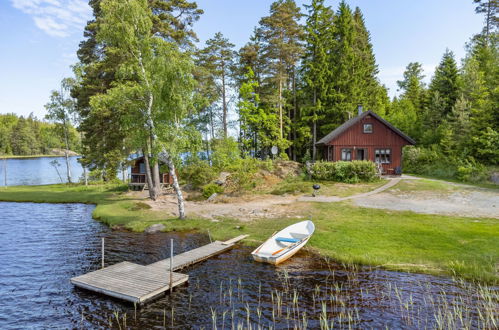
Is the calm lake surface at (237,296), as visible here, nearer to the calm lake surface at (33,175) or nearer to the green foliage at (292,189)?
the green foliage at (292,189)

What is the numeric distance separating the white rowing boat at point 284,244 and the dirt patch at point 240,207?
387cm

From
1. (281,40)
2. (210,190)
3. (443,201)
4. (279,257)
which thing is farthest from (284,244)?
(281,40)

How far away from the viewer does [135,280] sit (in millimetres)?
11383

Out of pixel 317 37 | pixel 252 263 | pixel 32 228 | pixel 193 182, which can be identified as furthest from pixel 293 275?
pixel 317 37

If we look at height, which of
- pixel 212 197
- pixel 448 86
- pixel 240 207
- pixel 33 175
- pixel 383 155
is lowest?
pixel 240 207

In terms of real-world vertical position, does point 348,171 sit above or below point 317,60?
below

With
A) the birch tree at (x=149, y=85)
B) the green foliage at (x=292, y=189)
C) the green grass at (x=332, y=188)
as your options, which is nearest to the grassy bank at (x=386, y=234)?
the green grass at (x=332, y=188)

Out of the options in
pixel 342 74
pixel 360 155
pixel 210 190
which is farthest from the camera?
pixel 342 74

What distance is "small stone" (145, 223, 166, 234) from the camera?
19.1 meters

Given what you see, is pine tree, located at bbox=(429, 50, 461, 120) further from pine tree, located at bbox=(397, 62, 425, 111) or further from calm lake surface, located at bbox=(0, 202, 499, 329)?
calm lake surface, located at bbox=(0, 202, 499, 329)

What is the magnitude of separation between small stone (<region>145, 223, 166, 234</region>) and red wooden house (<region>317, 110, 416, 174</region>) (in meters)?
23.9

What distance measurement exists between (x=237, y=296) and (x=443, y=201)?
19655 mm

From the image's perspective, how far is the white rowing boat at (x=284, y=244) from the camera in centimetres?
1345

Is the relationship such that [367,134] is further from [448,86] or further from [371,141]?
[448,86]
